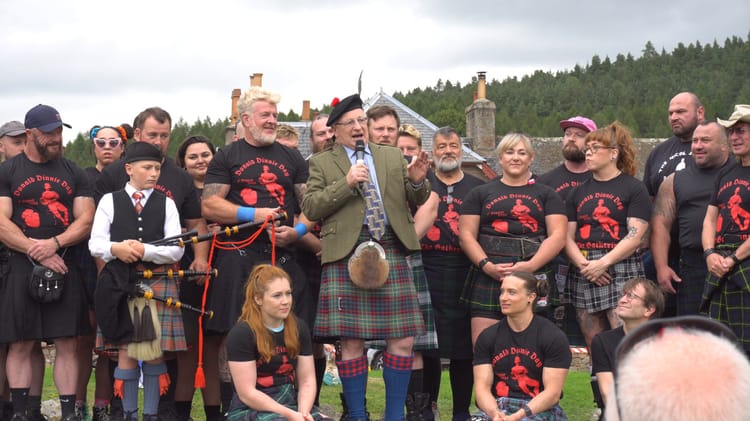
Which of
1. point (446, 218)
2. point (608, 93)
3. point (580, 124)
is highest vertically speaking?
point (608, 93)

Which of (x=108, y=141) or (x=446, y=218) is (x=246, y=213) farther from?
(x=108, y=141)

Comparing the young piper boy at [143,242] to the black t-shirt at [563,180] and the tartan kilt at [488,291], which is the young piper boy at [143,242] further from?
the black t-shirt at [563,180]

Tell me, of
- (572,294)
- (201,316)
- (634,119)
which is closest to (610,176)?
(572,294)

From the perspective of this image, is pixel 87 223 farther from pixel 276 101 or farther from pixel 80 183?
pixel 276 101

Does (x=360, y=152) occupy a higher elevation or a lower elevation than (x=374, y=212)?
higher

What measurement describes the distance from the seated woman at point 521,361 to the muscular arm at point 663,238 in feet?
4.21

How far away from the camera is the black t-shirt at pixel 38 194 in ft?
18.5

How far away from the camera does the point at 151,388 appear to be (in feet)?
17.7

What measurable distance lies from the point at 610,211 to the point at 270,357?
2.45 meters

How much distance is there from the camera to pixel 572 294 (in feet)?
19.9

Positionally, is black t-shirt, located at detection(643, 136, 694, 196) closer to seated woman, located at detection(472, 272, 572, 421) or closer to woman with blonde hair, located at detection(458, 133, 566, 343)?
woman with blonde hair, located at detection(458, 133, 566, 343)

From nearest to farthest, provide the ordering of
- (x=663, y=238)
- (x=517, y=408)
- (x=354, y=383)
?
(x=517, y=408), (x=354, y=383), (x=663, y=238)

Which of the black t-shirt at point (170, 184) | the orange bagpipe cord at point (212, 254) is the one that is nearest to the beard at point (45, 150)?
the black t-shirt at point (170, 184)

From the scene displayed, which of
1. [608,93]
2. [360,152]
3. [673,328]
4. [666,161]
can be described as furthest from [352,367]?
[608,93]
